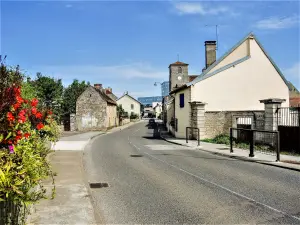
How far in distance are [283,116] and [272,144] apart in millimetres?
1896

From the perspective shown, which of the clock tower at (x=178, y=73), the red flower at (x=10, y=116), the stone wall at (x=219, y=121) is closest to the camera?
the red flower at (x=10, y=116)

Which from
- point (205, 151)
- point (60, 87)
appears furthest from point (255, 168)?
point (60, 87)

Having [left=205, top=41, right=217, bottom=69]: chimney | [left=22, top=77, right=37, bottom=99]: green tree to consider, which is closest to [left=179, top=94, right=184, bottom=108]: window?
[left=205, top=41, right=217, bottom=69]: chimney

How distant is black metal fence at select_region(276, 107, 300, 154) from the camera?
16406 millimetres

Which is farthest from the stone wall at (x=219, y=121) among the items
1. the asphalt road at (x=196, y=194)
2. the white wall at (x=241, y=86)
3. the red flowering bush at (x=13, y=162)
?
the red flowering bush at (x=13, y=162)

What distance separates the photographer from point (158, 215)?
6277 millimetres

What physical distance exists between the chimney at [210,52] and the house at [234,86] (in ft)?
20.8

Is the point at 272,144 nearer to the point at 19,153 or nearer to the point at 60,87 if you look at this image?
the point at 19,153

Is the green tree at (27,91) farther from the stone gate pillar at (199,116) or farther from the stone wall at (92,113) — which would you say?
the stone wall at (92,113)

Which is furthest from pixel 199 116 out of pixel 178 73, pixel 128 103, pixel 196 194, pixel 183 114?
pixel 128 103

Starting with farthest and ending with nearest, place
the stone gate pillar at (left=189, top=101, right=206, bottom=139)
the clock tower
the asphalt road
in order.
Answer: the clock tower, the stone gate pillar at (left=189, top=101, right=206, bottom=139), the asphalt road

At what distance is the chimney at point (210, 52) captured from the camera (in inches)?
1372

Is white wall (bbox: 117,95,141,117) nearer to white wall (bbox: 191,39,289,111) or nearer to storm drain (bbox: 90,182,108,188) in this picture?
white wall (bbox: 191,39,289,111)

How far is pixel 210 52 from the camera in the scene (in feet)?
115
